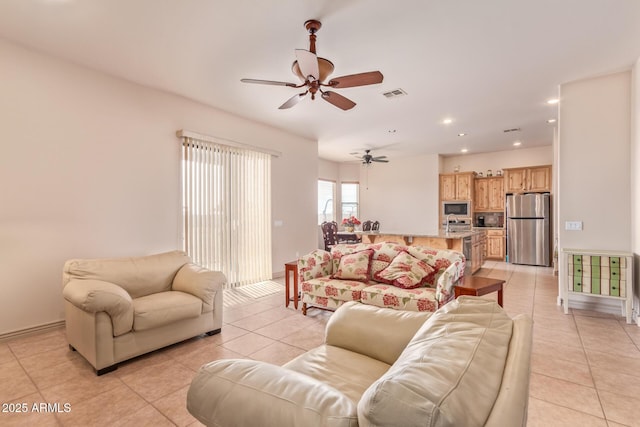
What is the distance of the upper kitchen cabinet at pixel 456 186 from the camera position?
27.5 ft

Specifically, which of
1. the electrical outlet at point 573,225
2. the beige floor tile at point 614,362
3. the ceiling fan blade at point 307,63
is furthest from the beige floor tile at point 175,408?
the electrical outlet at point 573,225

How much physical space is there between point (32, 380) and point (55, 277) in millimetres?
1344

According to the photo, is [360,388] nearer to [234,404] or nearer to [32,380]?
[234,404]

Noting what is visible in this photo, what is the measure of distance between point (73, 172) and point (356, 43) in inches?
134

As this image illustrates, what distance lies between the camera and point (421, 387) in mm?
713

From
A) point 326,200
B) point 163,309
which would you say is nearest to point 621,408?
point 163,309

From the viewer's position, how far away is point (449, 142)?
24.1 ft

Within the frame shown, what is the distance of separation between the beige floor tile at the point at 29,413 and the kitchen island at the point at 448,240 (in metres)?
4.81

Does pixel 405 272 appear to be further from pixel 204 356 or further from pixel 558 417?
pixel 204 356

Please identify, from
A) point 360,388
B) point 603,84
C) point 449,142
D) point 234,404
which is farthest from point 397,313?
point 449,142

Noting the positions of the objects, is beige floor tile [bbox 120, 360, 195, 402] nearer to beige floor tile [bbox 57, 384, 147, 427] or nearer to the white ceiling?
beige floor tile [bbox 57, 384, 147, 427]

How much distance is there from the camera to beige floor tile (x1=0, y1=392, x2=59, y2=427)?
1.90m

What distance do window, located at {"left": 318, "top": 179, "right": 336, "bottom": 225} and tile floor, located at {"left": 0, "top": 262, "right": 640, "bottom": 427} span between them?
18.4 feet

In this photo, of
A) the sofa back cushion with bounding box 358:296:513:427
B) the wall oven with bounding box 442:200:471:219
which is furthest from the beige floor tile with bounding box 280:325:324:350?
the wall oven with bounding box 442:200:471:219
